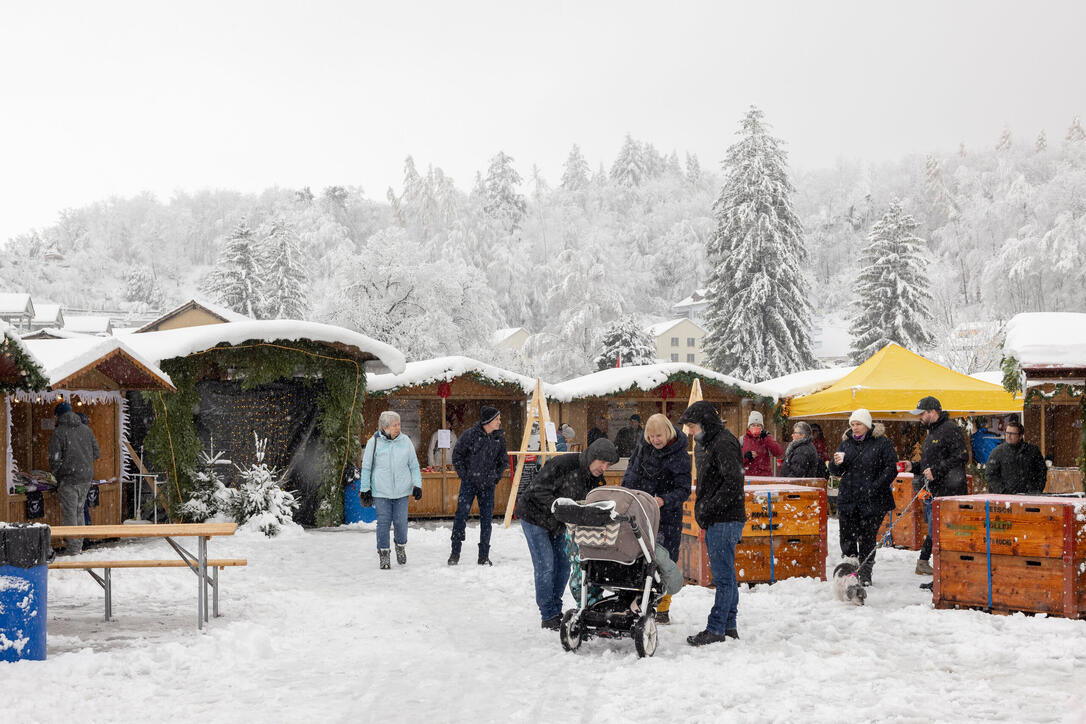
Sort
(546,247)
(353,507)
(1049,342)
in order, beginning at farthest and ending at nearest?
(546,247), (353,507), (1049,342)

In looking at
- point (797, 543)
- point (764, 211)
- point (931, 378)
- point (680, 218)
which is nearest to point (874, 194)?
point (680, 218)

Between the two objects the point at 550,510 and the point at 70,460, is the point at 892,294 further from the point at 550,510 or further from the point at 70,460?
the point at 550,510

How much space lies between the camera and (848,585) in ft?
26.1

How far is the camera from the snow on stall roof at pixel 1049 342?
29.3 ft

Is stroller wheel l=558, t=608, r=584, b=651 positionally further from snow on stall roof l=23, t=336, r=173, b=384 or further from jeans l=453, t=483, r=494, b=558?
snow on stall roof l=23, t=336, r=173, b=384

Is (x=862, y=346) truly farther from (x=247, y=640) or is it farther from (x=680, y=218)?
(x=680, y=218)

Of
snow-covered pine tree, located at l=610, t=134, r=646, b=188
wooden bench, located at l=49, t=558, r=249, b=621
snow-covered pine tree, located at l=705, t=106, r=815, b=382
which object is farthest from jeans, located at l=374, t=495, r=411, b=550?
snow-covered pine tree, located at l=610, t=134, r=646, b=188

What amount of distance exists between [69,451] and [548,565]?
6.89 metres

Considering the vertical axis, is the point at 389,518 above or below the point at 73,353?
below

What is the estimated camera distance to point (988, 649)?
6.32 meters

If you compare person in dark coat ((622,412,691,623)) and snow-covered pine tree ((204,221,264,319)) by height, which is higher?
snow-covered pine tree ((204,221,264,319))

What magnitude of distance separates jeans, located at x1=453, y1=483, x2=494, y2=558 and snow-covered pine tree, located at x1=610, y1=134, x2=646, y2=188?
110 m

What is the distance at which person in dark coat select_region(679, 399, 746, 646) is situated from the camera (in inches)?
258

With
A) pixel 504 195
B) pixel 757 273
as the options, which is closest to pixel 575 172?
pixel 504 195
